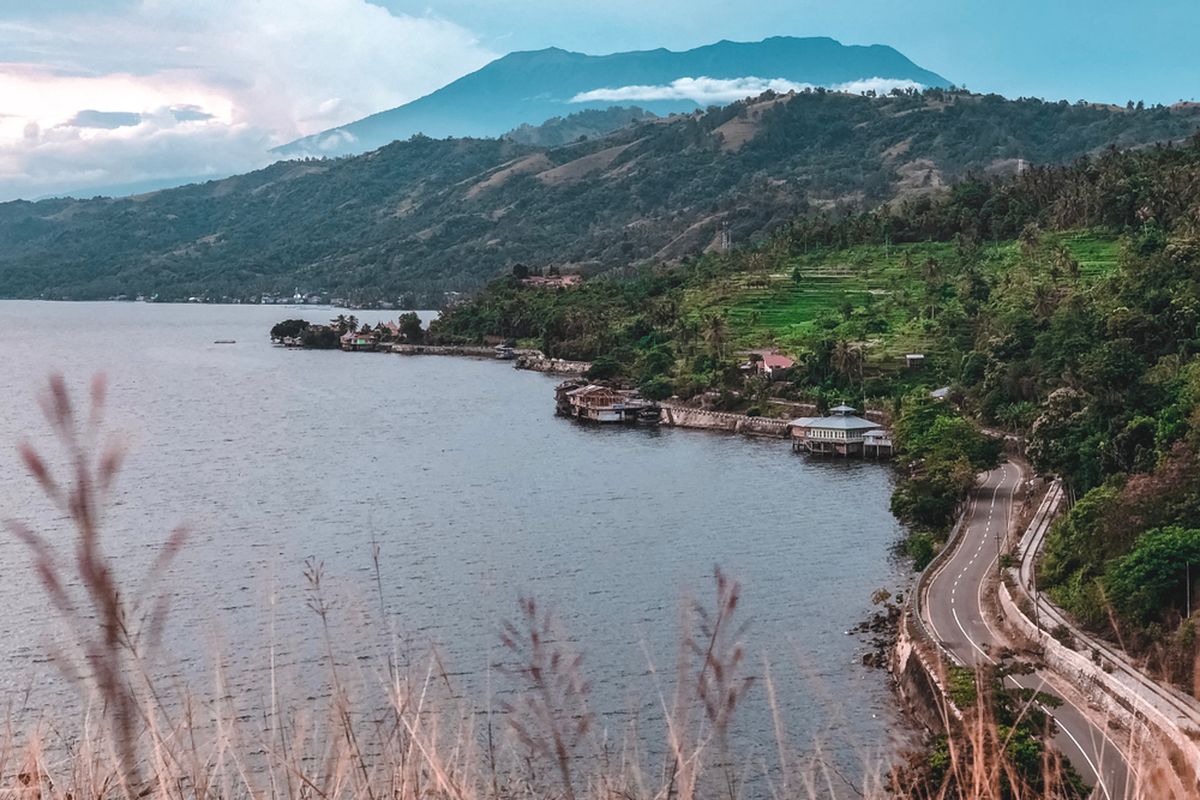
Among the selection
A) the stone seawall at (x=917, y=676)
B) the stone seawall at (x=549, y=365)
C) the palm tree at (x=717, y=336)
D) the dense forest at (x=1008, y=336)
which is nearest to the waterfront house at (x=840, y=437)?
the dense forest at (x=1008, y=336)

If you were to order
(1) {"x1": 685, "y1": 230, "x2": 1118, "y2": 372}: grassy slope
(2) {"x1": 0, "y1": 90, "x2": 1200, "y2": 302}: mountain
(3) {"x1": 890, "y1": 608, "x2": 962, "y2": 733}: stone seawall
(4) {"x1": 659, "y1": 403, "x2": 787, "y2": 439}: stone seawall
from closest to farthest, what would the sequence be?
(3) {"x1": 890, "y1": 608, "x2": 962, "y2": 733}: stone seawall < (4) {"x1": 659, "y1": 403, "x2": 787, "y2": 439}: stone seawall < (1) {"x1": 685, "y1": 230, "x2": 1118, "y2": 372}: grassy slope < (2) {"x1": 0, "y1": 90, "x2": 1200, "y2": 302}: mountain

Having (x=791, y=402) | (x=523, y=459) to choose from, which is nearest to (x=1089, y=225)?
(x=791, y=402)

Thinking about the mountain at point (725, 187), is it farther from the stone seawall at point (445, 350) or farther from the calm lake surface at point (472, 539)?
the calm lake surface at point (472, 539)

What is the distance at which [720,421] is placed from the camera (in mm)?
54438

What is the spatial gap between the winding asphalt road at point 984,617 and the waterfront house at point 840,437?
11.5 metres

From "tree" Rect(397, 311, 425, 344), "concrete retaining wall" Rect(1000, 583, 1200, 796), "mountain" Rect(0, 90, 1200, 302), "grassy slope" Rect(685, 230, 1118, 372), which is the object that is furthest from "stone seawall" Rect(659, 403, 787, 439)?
"mountain" Rect(0, 90, 1200, 302)

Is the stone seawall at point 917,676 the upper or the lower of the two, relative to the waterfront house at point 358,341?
lower

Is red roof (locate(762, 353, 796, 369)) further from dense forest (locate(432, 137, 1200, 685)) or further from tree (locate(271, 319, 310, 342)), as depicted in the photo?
tree (locate(271, 319, 310, 342))

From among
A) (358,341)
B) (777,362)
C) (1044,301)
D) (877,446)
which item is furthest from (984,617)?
(358,341)

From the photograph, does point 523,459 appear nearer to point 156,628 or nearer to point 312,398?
point 312,398

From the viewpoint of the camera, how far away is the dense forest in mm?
21703

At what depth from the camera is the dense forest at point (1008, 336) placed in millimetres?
21703

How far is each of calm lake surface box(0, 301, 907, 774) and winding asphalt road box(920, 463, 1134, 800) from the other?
1.58 m

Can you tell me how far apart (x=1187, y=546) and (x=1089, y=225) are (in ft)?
174
